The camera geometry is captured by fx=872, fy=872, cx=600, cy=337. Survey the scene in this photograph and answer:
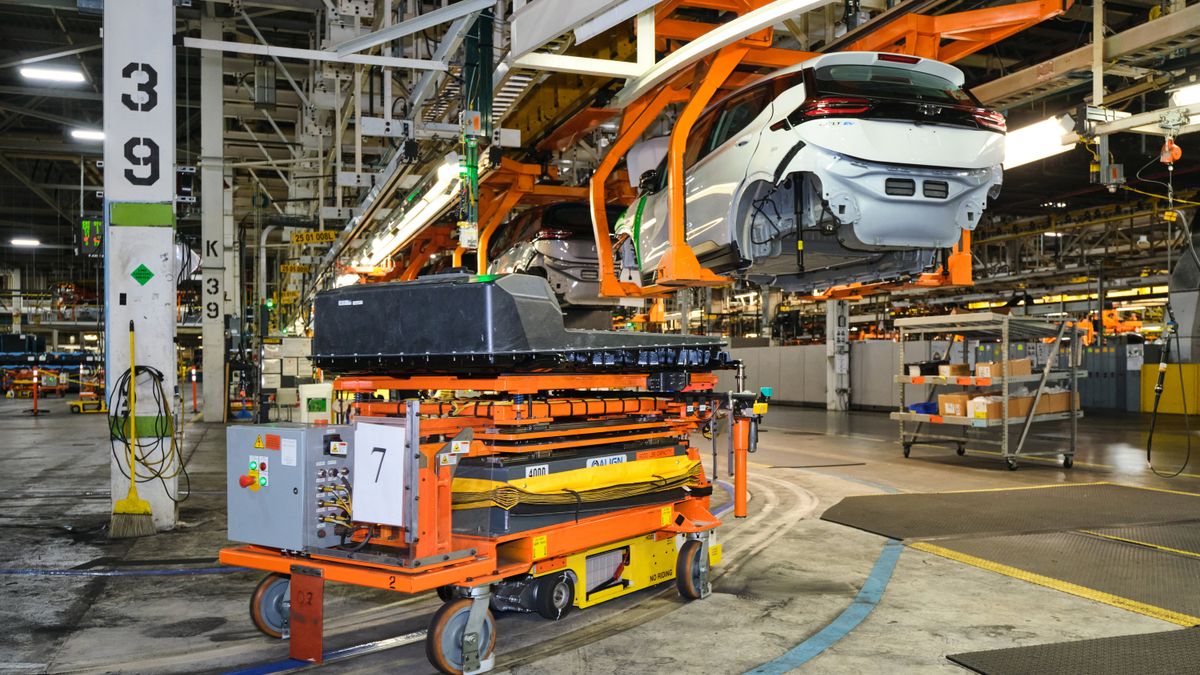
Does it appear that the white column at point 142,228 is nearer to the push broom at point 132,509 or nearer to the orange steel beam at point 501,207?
the push broom at point 132,509

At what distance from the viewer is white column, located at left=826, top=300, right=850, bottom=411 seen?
18375mm

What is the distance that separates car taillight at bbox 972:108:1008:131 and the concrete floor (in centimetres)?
278

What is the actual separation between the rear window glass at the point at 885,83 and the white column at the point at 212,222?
11299mm

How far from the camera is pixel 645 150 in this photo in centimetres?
752

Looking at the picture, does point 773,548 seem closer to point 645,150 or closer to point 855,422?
point 645,150

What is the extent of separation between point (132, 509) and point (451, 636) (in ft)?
13.1

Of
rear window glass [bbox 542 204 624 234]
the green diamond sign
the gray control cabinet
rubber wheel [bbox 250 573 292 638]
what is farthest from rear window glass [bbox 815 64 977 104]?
the green diamond sign

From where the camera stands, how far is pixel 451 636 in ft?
11.1

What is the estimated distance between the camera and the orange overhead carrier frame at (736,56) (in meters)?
6.03

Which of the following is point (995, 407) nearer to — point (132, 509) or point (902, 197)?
point (902, 197)

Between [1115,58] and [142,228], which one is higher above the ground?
[1115,58]

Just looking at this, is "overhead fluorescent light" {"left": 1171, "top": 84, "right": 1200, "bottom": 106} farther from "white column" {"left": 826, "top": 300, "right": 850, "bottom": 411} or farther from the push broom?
"white column" {"left": 826, "top": 300, "right": 850, "bottom": 411}

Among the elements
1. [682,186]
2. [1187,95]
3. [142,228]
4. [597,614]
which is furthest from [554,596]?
[1187,95]

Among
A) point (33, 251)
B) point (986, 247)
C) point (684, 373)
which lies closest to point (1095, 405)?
point (986, 247)
